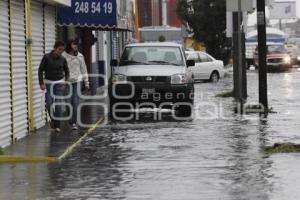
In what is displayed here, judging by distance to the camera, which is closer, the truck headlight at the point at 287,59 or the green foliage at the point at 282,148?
the green foliage at the point at 282,148

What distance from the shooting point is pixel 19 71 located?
1445cm

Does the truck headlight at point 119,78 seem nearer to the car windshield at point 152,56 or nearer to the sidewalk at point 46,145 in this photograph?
the car windshield at point 152,56

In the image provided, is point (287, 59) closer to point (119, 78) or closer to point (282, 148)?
point (119, 78)

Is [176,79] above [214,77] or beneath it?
above

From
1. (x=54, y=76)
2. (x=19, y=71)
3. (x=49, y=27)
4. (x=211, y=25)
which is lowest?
(x=54, y=76)

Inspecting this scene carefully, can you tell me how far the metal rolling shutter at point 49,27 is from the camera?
56.1 feet

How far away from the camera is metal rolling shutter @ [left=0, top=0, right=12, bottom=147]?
12844 millimetres

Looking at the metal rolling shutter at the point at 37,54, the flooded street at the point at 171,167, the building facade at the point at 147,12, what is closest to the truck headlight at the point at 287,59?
the flooded street at the point at 171,167

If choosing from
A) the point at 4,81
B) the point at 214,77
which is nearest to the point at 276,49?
the point at 214,77

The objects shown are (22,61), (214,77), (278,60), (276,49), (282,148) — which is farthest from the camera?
(276,49)

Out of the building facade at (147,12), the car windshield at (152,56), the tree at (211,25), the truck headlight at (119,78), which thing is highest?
the building facade at (147,12)

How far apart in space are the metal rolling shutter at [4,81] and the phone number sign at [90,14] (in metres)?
5.61

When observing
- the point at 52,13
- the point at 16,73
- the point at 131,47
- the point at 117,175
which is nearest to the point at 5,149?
the point at 16,73

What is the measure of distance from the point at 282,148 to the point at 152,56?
760cm
